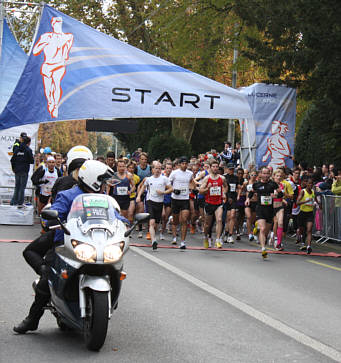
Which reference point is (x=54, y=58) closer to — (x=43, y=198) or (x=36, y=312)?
(x=43, y=198)

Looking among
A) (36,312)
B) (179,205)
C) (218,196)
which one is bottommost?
(36,312)

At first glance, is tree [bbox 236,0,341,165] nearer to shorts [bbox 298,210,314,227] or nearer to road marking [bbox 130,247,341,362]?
shorts [bbox 298,210,314,227]

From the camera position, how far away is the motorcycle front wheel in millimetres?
5566

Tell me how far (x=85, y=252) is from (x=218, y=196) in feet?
32.3

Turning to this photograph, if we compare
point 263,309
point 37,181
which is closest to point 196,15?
point 37,181

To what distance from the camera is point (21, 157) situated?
18.8 meters

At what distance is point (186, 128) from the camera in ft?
141

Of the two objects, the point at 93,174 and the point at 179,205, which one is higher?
the point at 93,174

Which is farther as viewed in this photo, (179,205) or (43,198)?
(43,198)

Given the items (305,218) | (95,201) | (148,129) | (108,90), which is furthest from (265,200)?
(148,129)

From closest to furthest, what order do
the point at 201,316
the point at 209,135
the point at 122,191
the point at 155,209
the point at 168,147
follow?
the point at 201,316, the point at 155,209, the point at 122,191, the point at 168,147, the point at 209,135

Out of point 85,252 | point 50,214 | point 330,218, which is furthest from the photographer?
point 330,218

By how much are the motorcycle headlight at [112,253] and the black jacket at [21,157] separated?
13397 millimetres

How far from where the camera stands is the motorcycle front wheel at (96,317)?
5.57 metres
